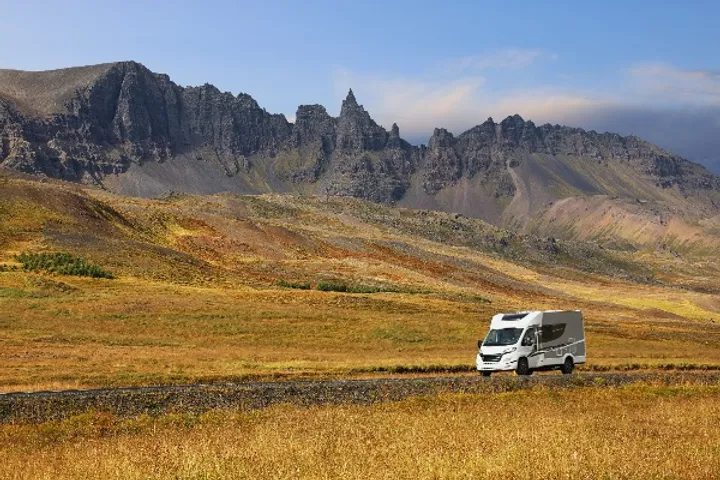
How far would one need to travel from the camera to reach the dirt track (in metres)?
22.6

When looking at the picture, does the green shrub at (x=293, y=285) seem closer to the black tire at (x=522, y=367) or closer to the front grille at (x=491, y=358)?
the front grille at (x=491, y=358)

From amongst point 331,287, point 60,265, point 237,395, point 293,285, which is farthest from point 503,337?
point 293,285

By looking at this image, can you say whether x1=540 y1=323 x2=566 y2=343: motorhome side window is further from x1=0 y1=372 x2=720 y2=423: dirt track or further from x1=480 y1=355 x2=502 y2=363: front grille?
x1=0 y1=372 x2=720 y2=423: dirt track

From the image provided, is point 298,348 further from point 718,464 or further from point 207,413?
point 718,464

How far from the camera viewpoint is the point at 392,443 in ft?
48.5

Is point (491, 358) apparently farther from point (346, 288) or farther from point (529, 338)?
point (346, 288)

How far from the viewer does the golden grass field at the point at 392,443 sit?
11664 millimetres

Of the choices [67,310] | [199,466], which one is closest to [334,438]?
[199,466]

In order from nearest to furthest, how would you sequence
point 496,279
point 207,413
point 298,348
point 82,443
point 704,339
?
point 82,443 → point 207,413 → point 298,348 → point 704,339 → point 496,279

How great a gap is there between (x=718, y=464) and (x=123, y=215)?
121 metres

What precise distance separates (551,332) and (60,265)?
56141 millimetres

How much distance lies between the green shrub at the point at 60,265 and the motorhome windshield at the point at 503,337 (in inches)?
1994

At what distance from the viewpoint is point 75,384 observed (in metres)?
30.2

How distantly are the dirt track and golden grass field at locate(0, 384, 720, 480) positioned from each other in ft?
6.00
